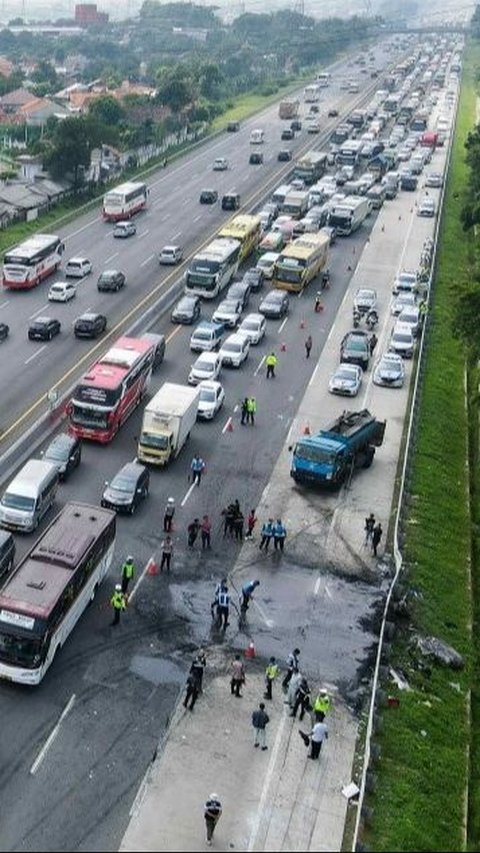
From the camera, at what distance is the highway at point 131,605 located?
24.3 metres

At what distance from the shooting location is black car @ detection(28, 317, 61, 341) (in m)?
56.4

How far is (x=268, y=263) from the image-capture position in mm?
72500

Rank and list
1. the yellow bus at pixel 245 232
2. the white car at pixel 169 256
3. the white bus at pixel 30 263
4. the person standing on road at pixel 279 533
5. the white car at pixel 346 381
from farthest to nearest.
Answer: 1. the white car at pixel 169 256
2. the yellow bus at pixel 245 232
3. the white bus at pixel 30 263
4. the white car at pixel 346 381
5. the person standing on road at pixel 279 533

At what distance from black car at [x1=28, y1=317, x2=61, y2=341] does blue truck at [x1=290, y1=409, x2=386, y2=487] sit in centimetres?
2016

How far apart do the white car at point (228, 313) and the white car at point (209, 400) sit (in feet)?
41.5

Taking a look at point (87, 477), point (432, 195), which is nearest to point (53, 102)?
point (432, 195)

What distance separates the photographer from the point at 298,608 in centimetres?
3322

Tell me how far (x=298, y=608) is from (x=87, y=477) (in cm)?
1182

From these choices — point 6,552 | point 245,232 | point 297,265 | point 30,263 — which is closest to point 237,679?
point 6,552

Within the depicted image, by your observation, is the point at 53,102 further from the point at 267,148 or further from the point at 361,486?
the point at 361,486

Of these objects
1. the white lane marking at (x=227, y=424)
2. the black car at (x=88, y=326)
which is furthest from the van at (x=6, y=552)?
the black car at (x=88, y=326)

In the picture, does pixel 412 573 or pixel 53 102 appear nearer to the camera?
pixel 412 573

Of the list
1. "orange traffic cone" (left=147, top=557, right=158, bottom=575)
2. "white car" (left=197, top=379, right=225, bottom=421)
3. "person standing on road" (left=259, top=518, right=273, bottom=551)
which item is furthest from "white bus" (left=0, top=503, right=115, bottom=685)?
"white car" (left=197, top=379, right=225, bottom=421)

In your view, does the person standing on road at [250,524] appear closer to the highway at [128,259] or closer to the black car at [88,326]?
the highway at [128,259]
